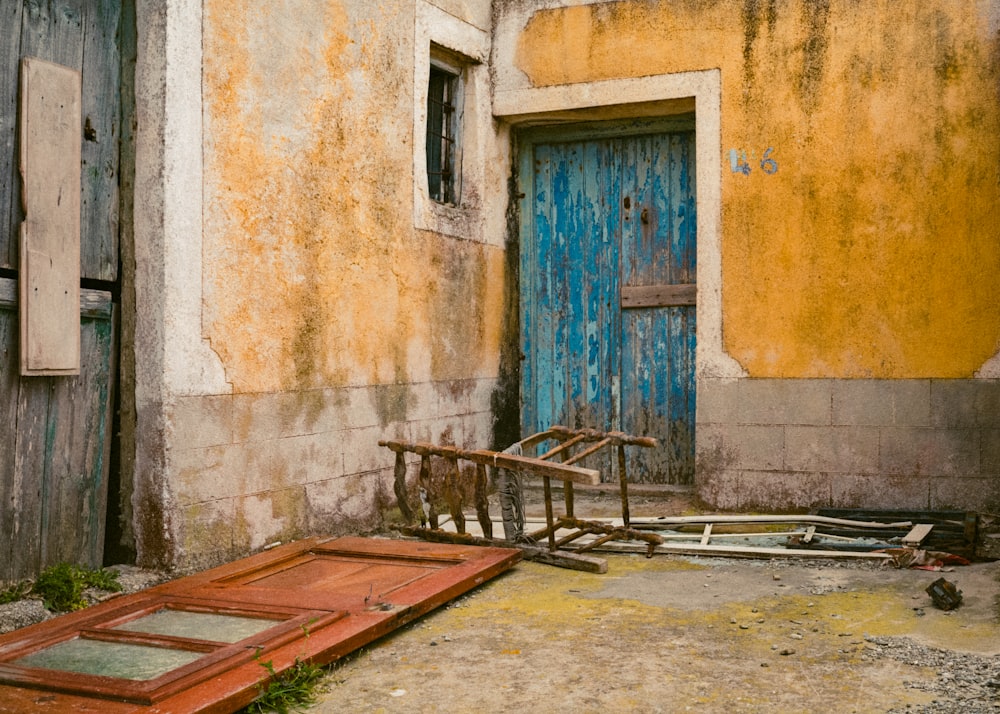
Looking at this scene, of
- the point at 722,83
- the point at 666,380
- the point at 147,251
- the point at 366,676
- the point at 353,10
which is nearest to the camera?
the point at 366,676

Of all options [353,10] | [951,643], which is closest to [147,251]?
[353,10]

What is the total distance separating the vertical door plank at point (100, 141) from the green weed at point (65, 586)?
145 cm

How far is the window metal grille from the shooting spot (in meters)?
7.47

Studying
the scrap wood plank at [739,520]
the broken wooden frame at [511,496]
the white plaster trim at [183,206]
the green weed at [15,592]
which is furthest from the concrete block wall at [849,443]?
the green weed at [15,592]

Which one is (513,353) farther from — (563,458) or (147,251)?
(147,251)

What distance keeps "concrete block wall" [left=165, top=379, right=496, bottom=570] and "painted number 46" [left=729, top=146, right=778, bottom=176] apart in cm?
270

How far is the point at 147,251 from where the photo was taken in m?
4.87

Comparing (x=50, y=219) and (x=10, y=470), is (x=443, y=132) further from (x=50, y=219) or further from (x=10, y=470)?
(x=10, y=470)

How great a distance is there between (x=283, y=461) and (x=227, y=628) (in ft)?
5.71

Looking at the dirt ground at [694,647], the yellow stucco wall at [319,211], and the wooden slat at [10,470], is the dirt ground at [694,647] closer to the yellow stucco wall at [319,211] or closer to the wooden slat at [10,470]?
the wooden slat at [10,470]

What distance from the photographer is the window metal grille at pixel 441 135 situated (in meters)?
7.47

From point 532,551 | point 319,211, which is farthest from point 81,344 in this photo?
point 532,551

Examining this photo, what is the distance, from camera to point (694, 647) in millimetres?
3844

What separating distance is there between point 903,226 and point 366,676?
4879 mm
